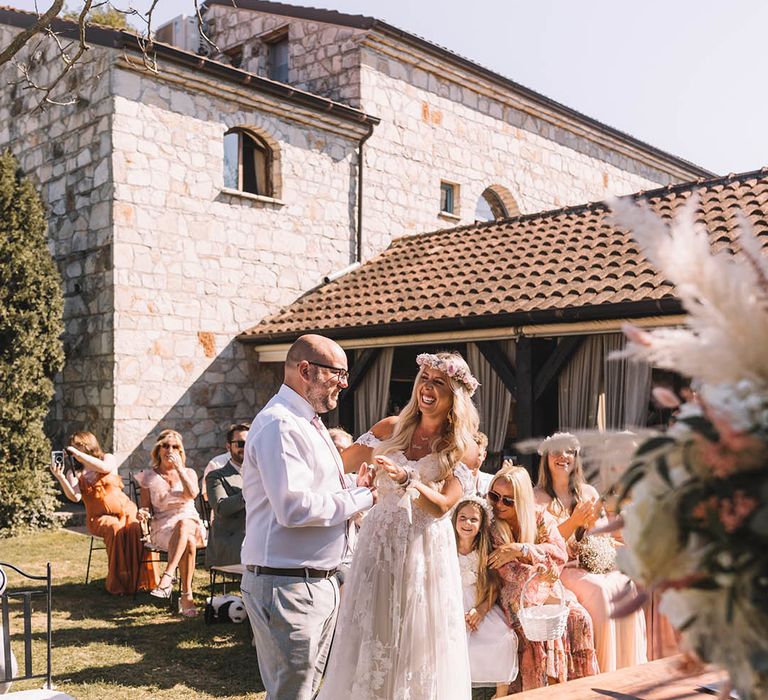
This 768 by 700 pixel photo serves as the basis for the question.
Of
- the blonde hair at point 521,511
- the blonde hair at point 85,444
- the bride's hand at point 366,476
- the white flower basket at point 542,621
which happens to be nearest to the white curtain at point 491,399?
the blonde hair at point 85,444

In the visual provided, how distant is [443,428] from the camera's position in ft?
12.7

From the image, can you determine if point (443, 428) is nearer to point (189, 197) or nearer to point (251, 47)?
point (189, 197)

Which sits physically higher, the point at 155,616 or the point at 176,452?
the point at 176,452

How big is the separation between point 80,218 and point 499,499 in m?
9.08

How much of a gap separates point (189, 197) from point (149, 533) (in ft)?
18.3

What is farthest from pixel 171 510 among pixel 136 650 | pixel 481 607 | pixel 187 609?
pixel 481 607

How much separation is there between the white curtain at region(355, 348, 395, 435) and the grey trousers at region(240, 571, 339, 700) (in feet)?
24.9

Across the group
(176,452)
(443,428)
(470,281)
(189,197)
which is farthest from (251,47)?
(443,428)

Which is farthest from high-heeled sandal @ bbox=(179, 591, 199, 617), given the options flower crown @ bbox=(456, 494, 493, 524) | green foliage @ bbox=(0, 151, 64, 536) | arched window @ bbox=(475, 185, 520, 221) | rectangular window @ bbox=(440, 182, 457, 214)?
arched window @ bbox=(475, 185, 520, 221)

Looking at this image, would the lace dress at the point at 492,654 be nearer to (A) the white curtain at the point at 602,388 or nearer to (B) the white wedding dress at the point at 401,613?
(B) the white wedding dress at the point at 401,613

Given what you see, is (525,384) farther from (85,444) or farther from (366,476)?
(366,476)

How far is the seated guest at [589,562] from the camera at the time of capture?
4746 mm

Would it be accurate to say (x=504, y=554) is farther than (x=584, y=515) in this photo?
No

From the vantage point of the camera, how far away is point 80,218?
1162cm
